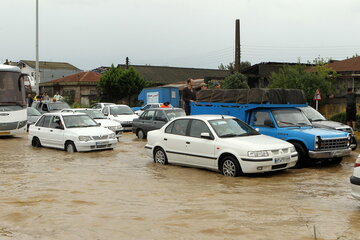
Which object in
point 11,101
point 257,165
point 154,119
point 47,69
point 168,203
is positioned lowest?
point 168,203

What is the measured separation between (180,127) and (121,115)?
13.0 metres

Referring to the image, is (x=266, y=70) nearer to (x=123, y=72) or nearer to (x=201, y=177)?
(x=123, y=72)

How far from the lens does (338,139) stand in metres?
12.4

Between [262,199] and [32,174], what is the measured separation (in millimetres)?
6150

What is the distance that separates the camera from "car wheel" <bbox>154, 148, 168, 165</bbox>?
12666 mm

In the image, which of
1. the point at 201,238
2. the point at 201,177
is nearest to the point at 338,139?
the point at 201,177

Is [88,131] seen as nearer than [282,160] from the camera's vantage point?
No

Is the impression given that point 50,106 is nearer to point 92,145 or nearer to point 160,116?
point 160,116

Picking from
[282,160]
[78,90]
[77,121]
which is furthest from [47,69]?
[282,160]

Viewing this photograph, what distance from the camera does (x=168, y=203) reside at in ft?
26.9

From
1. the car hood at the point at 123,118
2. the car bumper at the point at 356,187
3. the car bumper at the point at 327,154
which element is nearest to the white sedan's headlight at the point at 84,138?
the car bumper at the point at 327,154

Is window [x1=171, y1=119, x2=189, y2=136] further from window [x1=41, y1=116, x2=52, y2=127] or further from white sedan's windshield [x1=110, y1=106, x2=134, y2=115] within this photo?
white sedan's windshield [x1=110, y1=106, x2=134, y2=115]

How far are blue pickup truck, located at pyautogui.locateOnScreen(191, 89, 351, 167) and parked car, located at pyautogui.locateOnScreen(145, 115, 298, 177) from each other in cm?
101

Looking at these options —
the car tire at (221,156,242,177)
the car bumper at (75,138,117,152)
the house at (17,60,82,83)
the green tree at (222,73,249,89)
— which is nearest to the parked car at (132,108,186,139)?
the car bumper at (75,138,117,152)
